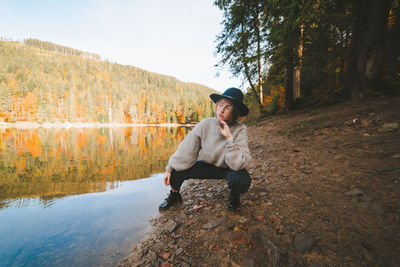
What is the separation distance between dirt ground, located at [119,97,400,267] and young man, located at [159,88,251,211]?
1.85 feet

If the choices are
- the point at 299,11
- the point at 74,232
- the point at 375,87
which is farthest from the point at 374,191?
the point at 375,87

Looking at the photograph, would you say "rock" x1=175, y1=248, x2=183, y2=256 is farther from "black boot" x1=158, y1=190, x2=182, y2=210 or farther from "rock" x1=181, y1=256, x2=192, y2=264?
"black boot" x1=158, y1=190, x2=182, y2=210

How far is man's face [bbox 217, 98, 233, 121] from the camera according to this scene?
2.63 meters

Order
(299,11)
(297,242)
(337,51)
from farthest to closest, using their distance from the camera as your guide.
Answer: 1. (337,51)
2. (299,11)
3. (297,242)

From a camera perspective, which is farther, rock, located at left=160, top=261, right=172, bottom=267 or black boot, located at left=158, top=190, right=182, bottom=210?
black boot, located at left=158, top=190, right=182, bottom=210

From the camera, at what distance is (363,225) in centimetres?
190

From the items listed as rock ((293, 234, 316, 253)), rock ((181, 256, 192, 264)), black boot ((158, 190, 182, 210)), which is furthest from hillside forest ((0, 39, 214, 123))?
rock ((293, 234, 316, 253))

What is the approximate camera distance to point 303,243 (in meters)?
1.82

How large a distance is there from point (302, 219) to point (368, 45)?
8.92 m

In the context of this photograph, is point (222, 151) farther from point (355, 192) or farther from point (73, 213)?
point (73, 213)

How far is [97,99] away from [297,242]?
9397cm

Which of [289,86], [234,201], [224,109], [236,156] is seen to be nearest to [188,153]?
[236,156]

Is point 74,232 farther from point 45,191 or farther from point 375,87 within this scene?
point 375,87

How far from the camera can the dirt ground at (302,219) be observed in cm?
170
